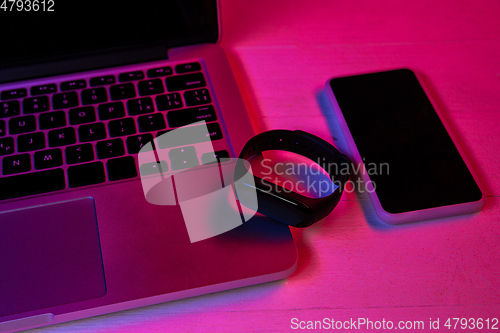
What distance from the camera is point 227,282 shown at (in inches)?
13.8

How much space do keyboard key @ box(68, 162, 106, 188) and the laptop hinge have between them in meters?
0.17

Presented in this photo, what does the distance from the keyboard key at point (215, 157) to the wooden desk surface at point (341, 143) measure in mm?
93

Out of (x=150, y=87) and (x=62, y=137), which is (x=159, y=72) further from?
(x=62, y=137)

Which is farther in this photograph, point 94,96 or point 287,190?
point 94,96

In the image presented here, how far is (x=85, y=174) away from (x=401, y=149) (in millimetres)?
364

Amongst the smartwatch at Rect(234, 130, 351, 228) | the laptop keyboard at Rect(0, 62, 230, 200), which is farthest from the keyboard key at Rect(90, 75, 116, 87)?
the smartwatch at Rect(234, 130, 351, 228)

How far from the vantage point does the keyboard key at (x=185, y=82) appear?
49 cm

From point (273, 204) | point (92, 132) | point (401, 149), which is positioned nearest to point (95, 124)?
point (92, 132)

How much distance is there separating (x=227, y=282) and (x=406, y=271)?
0.59ft

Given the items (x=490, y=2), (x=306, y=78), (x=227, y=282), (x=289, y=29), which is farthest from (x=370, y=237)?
(x=490, y=2)

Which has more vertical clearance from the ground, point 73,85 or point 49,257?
point 73,85

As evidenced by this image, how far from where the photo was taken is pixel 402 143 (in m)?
0.45

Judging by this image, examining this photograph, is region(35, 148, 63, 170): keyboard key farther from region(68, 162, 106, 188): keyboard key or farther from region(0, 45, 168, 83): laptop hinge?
region(0, 45, 168, 83): laptop hinge

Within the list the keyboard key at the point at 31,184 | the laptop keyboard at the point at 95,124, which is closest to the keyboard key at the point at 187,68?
the laptop keyboard at the point at 95,124
